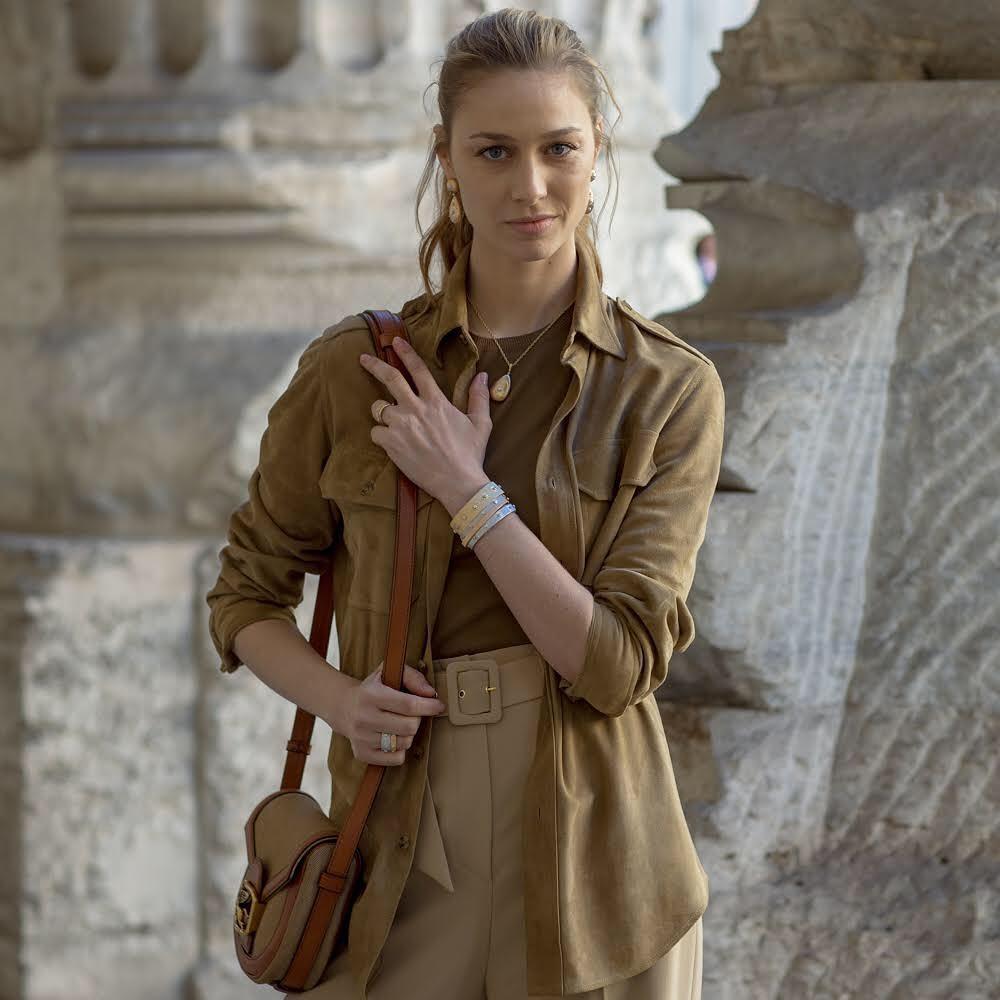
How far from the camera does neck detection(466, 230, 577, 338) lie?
1.31 meters

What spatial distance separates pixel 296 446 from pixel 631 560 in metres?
0.30

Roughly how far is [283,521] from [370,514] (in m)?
0.09

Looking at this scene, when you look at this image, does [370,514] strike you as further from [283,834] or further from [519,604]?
[283,834]

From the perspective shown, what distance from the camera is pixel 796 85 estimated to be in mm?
1993

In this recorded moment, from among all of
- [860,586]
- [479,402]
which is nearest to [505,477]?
[479,402]

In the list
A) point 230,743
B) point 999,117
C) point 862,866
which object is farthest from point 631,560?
point 230,743

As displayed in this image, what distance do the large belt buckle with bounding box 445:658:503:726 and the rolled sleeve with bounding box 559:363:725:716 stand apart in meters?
0.06

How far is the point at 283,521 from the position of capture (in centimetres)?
133

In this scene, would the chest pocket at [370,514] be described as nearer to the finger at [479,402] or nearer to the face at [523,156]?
the finger at [479,402]

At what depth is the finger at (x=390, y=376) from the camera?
126cm

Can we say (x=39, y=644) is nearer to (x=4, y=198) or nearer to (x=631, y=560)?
(x=4, y=198)

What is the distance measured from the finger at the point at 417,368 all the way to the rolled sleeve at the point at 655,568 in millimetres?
182

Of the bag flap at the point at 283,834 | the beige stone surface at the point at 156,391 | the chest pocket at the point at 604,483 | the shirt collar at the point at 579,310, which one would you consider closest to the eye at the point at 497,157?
the shirt collar at the point at 579,310

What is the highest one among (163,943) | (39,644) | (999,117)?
(999,117)
